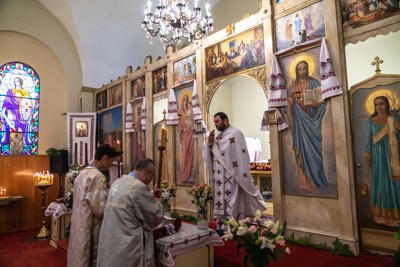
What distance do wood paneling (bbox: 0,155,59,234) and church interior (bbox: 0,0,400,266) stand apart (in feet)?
0.10

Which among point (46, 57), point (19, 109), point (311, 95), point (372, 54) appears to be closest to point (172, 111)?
point (311, 95)

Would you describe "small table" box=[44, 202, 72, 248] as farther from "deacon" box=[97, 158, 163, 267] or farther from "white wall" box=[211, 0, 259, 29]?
"white wall" box=[211, 0, 259, 29]

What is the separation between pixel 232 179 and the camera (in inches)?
207

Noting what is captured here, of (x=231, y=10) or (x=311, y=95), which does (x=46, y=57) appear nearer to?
(x=231, y=10)

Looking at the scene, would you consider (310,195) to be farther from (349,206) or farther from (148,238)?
(148,238)

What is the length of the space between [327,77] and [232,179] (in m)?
2.49

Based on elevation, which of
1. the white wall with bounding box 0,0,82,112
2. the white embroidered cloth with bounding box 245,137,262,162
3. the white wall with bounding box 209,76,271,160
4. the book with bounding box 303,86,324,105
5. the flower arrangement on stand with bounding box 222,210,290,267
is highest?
the white wall with bounding box 0,0,82,112

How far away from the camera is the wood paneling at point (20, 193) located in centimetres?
828

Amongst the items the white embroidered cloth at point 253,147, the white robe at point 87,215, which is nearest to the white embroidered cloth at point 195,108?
the white embroidered cloth at point 253,147

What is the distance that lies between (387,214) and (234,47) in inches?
186

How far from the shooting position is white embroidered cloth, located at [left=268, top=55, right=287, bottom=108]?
5.73 metres

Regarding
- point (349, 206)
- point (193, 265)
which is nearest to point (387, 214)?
point (349, 206)

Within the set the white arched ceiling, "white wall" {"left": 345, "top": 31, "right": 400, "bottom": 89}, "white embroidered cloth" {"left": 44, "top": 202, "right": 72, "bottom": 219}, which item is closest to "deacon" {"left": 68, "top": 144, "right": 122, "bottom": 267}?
"white embroidered cloth" {"left": 44, "top": 202, "right": 72, "bottom": 219}

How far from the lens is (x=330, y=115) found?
5117 mm
